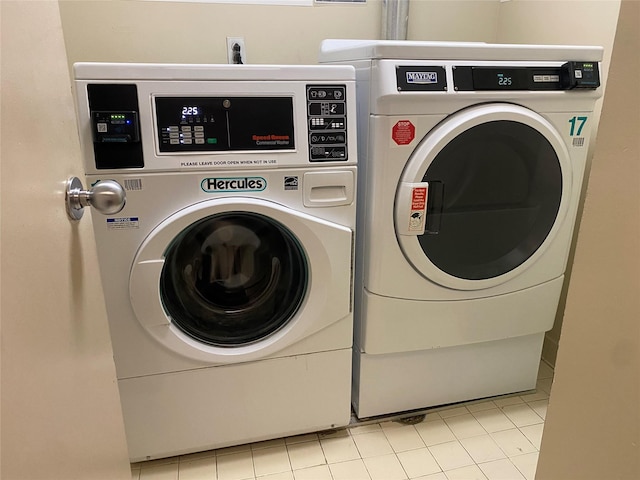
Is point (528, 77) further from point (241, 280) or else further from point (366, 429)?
point (366, 429)

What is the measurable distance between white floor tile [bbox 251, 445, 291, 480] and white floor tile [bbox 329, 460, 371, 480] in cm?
13

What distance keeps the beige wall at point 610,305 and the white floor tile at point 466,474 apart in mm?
718

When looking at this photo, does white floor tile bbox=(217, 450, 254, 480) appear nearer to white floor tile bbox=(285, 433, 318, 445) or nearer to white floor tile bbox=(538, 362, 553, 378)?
white floor tile bbox=(285, 433, 318, 445)

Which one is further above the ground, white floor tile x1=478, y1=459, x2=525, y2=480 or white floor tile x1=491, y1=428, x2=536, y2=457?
white floor tile x1=491, y1=428, x2=536, y2=457

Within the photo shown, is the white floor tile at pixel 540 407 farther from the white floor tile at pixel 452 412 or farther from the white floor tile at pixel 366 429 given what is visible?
the white floor tile at pixel 366 429

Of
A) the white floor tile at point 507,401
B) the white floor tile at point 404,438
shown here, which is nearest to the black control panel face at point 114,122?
the white floor tile at point 404,438

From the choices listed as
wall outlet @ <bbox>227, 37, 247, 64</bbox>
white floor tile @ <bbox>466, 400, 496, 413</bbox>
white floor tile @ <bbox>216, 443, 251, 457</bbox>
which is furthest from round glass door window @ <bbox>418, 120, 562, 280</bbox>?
wall outlet @ <bbox>227, 37, 247, 64</bbox>

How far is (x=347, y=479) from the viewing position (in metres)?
1.36

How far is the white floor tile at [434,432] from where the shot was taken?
1499mm

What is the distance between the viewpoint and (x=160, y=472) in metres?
1.39

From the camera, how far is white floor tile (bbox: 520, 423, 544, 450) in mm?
1498

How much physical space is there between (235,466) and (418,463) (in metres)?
Answer: 0.50

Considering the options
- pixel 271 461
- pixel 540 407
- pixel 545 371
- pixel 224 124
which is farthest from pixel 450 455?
pixel 224 124

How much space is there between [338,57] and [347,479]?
1148 mm
